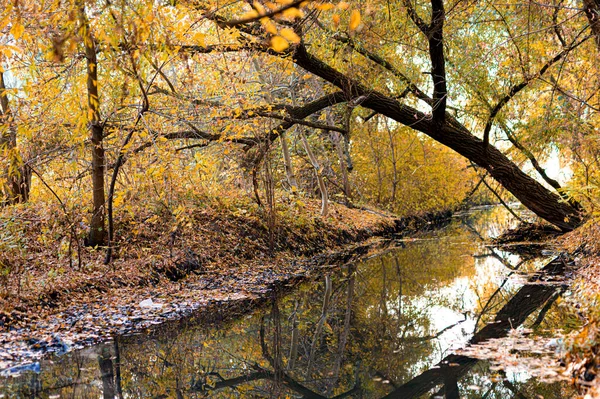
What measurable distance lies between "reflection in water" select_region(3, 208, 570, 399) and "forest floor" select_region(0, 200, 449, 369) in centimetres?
68

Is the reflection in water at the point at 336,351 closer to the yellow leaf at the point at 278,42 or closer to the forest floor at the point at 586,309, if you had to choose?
the forest floor at the point at 586,309

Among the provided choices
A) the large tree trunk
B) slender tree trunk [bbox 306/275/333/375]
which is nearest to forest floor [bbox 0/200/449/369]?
slender tree trunk [bbox 306/275/333/375]

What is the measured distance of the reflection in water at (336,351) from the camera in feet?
14.1

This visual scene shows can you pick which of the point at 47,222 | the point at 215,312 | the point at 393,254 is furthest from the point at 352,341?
the point at 393,254

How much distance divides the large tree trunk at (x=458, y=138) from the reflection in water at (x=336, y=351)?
183cm

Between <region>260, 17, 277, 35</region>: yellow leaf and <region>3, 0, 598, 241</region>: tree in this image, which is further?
<region>3, 0, 598, 241</region>: tree

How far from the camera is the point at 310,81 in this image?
56.5ft

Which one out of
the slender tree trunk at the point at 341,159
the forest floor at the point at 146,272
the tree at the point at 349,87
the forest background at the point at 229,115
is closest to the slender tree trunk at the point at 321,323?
the forest floor at the point at 146,272

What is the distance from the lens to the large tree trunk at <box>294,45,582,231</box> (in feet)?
33.8

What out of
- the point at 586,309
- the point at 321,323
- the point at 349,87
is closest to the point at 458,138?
the point at 349,87

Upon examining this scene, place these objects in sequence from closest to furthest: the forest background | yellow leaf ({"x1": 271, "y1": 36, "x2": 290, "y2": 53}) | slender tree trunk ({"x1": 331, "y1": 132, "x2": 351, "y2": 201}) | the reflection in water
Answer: yellow leaf ({"x1": 271, "y1": 36, "x2": 290, "y2": 53})
the reflection in water
the forest background
slender tree trunk ({"x1": 331, "y1": 132, "x2": 351, "y2": 201})

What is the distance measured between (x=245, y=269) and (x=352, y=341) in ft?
17.8

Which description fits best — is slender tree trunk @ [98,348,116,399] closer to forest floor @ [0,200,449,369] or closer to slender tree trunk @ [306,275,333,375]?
forest floor @ [0,200,449,369]

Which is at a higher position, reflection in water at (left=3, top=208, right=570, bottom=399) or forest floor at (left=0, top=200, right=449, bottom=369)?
forest floor at (left=0, top=200, right=449, bottom=369)
